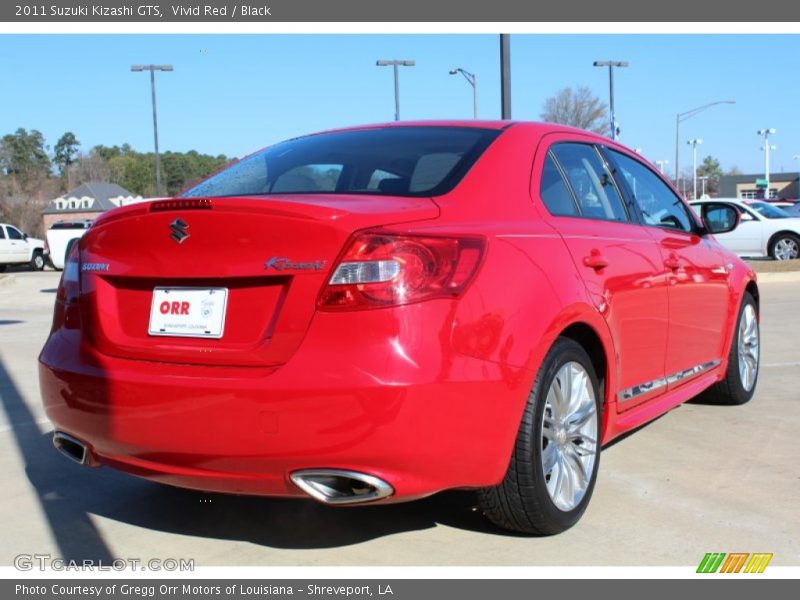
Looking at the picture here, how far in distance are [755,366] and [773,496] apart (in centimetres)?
226

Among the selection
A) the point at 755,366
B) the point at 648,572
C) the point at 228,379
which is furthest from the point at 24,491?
the point at 755,366

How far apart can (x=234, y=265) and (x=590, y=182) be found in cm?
197

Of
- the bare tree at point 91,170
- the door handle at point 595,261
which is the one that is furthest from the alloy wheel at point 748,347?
the bare tree at point 91,170

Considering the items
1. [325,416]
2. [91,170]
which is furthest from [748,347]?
[91,170]

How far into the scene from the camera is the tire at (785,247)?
20375 millimetres

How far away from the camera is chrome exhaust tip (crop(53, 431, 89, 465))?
343 centimetres

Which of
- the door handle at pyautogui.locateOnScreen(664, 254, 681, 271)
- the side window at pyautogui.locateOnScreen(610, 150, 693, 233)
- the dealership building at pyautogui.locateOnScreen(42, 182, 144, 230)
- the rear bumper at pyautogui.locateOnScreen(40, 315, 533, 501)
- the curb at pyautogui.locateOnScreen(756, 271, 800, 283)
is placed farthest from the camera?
the dealership building at pyautogui.locateOnScreen(42, 182, 144, 230)

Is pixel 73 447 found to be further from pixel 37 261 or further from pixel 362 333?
pixel 37 261

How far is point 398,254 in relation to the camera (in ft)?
9.66

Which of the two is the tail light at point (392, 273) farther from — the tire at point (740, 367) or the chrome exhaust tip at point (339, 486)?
the tire at point (740, 367)

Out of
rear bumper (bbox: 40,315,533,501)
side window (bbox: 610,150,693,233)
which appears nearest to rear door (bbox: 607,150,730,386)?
side window (bbox: 610,150,693,233)
